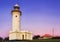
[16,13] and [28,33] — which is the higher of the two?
[16,13]

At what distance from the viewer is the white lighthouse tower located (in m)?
30.6

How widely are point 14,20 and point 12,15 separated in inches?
39.7

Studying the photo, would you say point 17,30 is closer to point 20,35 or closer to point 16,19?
point 20,35

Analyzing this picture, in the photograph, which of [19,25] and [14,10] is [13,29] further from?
[14,10]

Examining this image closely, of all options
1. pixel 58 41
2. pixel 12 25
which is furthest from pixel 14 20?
pixel 58 41

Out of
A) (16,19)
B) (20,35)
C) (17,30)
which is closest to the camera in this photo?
(20,35)

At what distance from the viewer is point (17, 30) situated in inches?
1248

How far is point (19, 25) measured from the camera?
3247cm

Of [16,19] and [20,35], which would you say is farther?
[16,19]

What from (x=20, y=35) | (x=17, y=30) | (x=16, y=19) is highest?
(x=16, y=19)

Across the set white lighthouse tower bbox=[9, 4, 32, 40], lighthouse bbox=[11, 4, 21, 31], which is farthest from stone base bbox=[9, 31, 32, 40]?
lighthouse bbox=[11, 4, 21, 31]

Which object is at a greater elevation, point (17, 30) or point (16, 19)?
point (16, 19)

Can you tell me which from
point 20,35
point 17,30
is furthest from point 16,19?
point 20,35

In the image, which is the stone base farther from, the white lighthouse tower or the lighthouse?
the lighthouse
